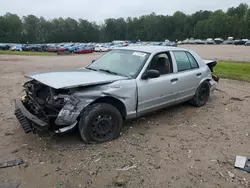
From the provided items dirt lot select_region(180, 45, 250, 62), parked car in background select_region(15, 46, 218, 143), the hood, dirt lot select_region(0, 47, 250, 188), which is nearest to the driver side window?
parked car in background select_region(15, 46, 218, 143)

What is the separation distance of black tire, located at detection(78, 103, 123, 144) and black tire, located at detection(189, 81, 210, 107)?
254 centimetres

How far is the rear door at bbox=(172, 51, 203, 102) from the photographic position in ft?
16.9

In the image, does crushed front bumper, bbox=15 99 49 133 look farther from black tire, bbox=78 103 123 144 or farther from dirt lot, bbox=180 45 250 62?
dirt lot, bbox=180 45 250 62

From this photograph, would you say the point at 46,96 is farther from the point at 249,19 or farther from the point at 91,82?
the point at 249,19

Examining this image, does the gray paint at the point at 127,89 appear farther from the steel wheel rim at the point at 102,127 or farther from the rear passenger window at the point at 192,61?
the steel wheel rim at the point at 102,127

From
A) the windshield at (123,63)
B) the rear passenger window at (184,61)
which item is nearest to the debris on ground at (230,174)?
the windshield at (123,63)

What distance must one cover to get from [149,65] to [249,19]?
101249mm

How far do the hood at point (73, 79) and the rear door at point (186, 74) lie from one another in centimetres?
156

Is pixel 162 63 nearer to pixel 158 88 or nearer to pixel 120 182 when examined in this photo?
pixel 158 88

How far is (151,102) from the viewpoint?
4586 mm

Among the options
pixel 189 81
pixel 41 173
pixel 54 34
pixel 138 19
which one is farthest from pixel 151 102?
pixel 138 19

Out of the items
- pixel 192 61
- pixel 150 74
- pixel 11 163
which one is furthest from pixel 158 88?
pixel 11 163

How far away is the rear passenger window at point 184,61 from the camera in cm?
519

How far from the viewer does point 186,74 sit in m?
5.26
